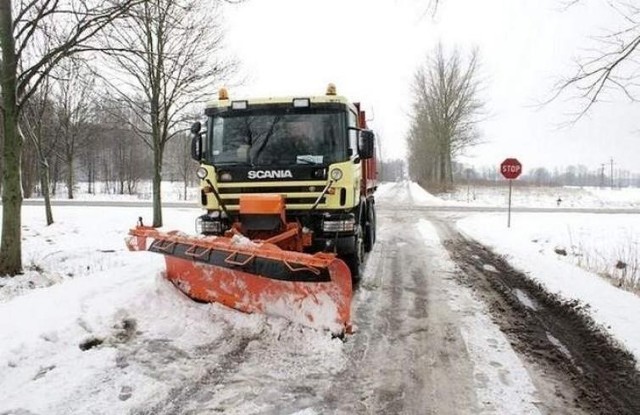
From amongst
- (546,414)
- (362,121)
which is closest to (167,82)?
(362,121)

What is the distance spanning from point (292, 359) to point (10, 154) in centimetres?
750

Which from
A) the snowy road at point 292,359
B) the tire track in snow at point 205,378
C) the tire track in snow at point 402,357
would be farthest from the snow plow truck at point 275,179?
the tire track in snow at point 205,378

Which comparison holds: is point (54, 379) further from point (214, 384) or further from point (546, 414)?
point (546, 414)

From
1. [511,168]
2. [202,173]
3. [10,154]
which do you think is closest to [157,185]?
[10,154]

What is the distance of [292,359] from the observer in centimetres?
470

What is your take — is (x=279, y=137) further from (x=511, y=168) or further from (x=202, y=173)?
(x=511, y=168)

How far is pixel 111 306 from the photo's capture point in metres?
5.61

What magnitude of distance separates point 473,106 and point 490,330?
→ 36.5 meters

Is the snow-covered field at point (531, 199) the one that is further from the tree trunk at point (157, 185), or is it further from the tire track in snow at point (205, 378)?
the tire track in snow at point (205, 378)

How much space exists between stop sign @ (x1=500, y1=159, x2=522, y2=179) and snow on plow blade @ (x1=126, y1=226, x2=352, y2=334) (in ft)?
41.8

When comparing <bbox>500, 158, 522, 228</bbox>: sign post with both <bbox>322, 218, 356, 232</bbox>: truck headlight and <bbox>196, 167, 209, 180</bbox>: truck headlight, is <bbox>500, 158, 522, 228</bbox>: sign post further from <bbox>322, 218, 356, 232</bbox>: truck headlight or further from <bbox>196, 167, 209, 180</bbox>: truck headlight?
<bbox>196, 167, 209, 180</bbox>: truck headlight

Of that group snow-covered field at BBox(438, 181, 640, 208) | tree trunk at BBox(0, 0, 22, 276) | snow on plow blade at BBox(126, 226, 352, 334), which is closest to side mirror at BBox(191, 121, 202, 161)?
snow on plow blade at BBox(126, 226, 352, 334)

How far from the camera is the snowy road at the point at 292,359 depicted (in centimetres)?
385

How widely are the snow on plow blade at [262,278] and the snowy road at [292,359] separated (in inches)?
6.6
